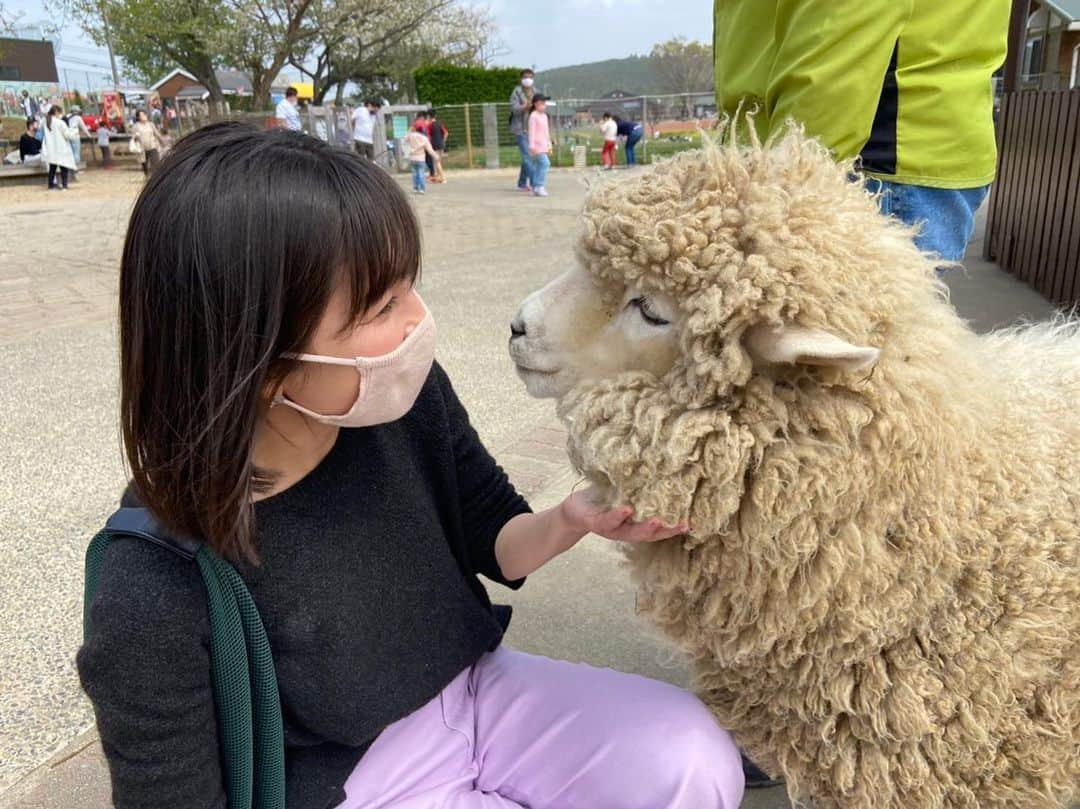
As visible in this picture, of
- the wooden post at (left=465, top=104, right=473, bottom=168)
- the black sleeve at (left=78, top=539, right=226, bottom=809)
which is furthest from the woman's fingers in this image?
the wooden post at (left=465, top=104, right=473, bottom=168)

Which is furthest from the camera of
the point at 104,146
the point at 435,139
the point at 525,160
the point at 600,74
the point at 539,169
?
the point at 600,74

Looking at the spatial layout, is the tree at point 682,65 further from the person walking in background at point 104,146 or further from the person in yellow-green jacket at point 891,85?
the person in yellow-green jacket at point 891,85

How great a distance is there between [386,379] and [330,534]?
0.30 m

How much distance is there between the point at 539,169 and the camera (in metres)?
14.7

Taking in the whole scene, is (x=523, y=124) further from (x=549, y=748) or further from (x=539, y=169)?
(x=549, y=748)

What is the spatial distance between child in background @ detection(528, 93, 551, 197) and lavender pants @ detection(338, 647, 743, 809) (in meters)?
13.1

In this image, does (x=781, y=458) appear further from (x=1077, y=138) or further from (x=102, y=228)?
(x=102, y=228)

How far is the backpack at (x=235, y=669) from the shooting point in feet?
4.24

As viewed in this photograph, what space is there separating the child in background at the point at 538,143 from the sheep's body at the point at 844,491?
43.3ft

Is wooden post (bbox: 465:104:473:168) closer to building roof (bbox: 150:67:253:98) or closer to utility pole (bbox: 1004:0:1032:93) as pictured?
utility pole (bbox: 1004:0:1032:93)

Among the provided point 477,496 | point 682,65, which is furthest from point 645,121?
point 682,65

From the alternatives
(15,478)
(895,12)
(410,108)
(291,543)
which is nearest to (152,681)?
(291,543)

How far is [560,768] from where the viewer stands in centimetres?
163

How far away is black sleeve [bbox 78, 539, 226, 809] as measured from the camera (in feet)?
4.05
